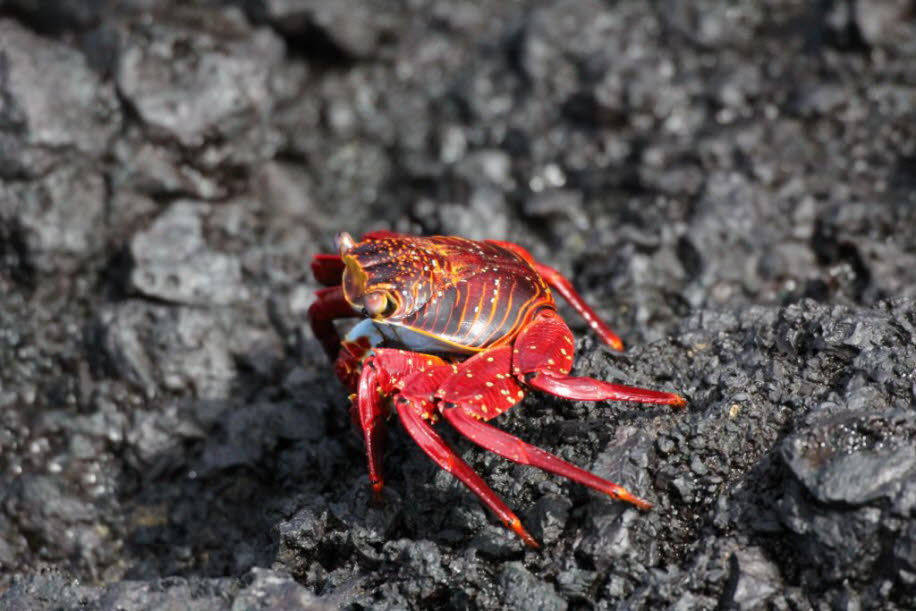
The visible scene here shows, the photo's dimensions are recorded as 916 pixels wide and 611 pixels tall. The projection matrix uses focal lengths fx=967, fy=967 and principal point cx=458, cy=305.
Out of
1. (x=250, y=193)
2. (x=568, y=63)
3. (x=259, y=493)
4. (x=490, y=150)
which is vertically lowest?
(x=259, y=493)

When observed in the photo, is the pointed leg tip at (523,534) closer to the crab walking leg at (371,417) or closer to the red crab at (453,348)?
the red crab at (453,348)

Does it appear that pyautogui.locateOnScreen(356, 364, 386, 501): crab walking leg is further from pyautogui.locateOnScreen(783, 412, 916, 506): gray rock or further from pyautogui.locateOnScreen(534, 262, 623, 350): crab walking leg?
pyautogui.locateOnScreen(783, 412, 916, 506): gray rock

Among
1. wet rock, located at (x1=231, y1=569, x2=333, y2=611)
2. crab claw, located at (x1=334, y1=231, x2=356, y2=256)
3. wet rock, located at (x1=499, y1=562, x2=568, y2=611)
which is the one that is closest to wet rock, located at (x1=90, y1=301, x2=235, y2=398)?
crab claw, located at (x1=334, y1=231, x2=356, y2=256)

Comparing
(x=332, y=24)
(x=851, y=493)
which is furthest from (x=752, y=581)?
(x=332, y=24)

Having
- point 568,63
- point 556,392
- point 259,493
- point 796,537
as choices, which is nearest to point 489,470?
point 556,392

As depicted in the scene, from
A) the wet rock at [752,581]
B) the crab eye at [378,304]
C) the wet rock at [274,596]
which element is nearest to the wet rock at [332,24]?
the crab eye at [378,304]

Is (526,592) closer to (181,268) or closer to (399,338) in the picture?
(399,338)

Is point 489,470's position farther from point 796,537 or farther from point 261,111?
point 261,111
